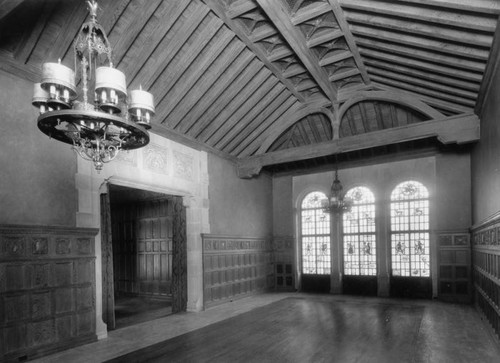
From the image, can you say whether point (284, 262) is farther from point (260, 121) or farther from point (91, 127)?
point (91, 127)

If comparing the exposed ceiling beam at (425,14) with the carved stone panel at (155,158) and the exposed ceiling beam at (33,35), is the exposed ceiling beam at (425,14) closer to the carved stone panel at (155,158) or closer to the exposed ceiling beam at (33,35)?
the exposed ceiling beam at (33,35)

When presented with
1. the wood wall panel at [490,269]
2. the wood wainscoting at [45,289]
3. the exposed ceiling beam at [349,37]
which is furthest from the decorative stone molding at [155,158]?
the wood wall panel at [490,269]

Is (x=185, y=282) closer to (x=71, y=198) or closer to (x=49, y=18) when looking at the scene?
(x=71, y=198)

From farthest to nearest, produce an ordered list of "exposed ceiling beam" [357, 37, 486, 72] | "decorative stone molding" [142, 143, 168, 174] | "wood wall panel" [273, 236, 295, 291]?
"wood wall panel" [273, 236, 295, 291]
"decorative stone molding" [142, 143, 168, 174]
"exposed ceiling beam" [357, 37, 486, 72]

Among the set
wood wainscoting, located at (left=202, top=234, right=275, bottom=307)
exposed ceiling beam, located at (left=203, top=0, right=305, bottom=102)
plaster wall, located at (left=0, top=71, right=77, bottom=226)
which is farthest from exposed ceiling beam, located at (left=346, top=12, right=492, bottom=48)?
wood wainscoting, located at (left=202, top=234, right=275, bottom=307)

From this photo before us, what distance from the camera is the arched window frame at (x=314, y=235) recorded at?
11.9 metres

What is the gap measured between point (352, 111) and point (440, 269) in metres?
5.14

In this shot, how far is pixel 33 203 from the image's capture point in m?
A: 5.49

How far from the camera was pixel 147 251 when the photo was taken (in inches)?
440

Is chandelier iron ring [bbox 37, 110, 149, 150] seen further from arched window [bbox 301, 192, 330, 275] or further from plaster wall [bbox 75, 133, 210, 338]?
arched window [bbox 301, 192, 330, 275]

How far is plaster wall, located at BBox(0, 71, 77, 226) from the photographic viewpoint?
5188mm

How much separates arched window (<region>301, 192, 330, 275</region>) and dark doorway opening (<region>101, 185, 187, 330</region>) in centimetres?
469

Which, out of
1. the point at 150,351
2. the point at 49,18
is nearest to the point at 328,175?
the point at 150,351

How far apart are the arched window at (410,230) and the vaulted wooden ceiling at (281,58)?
7.66 ft
